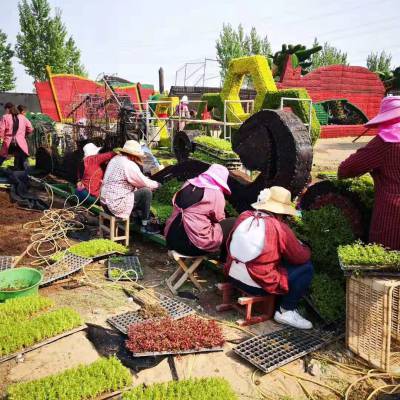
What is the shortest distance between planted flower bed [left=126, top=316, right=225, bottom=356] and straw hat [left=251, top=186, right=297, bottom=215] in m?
1.21

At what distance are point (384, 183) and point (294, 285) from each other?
4.22 feet

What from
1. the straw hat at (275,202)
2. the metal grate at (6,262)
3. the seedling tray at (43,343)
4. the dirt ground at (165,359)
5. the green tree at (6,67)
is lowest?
the dirt ground at (165,359)

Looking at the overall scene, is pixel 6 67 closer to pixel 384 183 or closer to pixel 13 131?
pixel 13 131

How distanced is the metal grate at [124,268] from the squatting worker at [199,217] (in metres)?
0.78

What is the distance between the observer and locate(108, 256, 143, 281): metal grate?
5383mm

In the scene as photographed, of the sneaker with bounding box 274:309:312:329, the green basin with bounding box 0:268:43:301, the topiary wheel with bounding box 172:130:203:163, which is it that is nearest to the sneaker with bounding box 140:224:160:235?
the green basin with bounding box 0:268:43:301

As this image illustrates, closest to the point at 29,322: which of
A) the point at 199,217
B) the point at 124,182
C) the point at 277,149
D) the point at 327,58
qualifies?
the point at 199,217

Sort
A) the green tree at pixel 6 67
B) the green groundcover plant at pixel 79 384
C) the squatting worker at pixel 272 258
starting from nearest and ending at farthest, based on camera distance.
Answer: the green groundcover plant at pixel 79 384 < the squatting worker at pixel 272 258 < the green tree at pixel 6 67

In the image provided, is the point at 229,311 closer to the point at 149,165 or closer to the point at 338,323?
the point at 338,323

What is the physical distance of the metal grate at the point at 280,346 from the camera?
362 centimetres

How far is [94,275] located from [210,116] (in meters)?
16.9

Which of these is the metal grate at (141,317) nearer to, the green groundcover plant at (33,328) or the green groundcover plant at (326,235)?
the green groundcover plant at (33,328)

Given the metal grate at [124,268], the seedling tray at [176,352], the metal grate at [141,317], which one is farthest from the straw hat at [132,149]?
the seedling tray at [176,352]

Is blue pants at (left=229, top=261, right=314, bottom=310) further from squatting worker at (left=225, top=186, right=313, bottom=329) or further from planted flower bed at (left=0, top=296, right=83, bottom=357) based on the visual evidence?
planted flower bed at (left=0, top=296, right=83, bottom=357)
